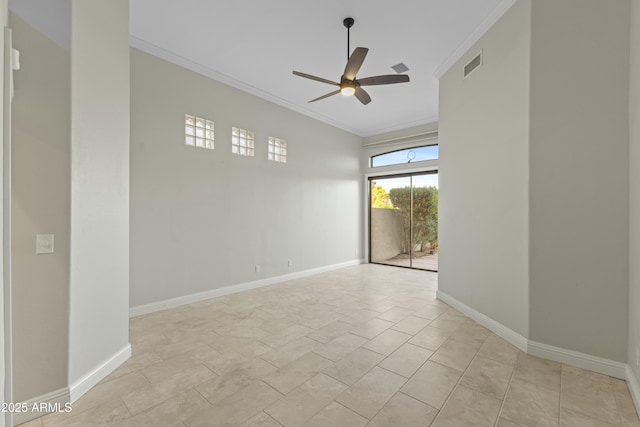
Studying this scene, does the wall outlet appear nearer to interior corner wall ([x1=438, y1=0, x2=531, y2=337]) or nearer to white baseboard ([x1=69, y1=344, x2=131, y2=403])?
white baseboard ([x1=69, y1=344, x2=131, y2=403])

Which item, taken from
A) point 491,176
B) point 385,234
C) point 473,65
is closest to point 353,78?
point 473,65

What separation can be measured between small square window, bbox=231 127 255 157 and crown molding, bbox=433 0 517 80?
123 inches

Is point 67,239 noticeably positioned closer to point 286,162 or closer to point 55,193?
point 55,193

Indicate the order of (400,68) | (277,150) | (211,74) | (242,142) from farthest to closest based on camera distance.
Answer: (277,150), (242,142), (211,74), (400,68)

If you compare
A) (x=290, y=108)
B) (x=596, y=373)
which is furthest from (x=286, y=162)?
(x=596, y=373)

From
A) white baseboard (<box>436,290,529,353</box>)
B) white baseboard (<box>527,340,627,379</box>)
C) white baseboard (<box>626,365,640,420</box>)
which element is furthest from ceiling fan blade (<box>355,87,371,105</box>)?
white baseboard (<box>626,365,640,420</box>)

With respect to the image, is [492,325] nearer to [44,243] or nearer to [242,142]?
[44,243]

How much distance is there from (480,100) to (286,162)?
3377 mm

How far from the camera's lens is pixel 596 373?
7.61 feet

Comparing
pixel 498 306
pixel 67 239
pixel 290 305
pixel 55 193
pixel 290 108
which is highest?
pixel 290 108

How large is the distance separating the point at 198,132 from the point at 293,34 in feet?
6.34

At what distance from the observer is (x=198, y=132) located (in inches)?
167

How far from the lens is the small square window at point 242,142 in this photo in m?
4.70

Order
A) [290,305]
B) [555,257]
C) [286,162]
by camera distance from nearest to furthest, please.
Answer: [555,257] < [290,305] < [286,162]
